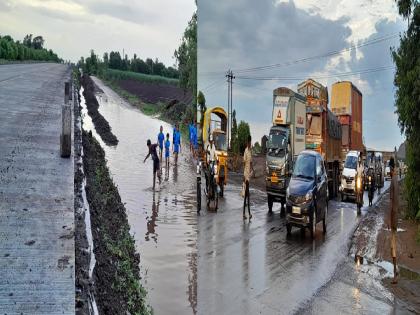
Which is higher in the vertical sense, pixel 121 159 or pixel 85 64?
pixel 85 64

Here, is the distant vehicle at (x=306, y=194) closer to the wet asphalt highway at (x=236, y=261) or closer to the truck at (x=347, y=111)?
the wet asphalt highway at (x=236, y=261)

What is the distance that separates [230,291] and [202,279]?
308mm

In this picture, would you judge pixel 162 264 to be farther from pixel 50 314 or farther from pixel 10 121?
pixel 10 121

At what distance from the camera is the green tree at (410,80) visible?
912 centimetres

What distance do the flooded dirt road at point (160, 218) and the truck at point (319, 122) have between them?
3.15 m

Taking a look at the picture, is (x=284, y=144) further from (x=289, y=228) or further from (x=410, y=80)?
(x=410, y=80)

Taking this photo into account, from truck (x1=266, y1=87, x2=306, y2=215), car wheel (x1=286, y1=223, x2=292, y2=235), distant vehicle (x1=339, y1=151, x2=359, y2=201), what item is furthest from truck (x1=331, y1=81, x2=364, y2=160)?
car wheel (x1=286, y1=223, x2=292, y2=235)

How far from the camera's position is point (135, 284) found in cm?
440

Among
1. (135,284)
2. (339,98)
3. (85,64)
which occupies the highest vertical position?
(85,64)

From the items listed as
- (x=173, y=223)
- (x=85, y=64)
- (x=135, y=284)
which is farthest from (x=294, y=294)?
(x=85, y=64)

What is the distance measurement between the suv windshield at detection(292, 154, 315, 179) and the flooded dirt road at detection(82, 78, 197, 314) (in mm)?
2054

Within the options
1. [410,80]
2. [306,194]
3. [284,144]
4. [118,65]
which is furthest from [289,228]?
[118,65]

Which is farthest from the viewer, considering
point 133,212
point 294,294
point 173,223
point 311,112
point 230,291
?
point 311,112

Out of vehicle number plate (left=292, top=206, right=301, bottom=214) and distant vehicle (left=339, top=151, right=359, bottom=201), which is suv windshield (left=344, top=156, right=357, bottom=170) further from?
vehicle number plate (left=292, top=206, right=301, bottom=214)
